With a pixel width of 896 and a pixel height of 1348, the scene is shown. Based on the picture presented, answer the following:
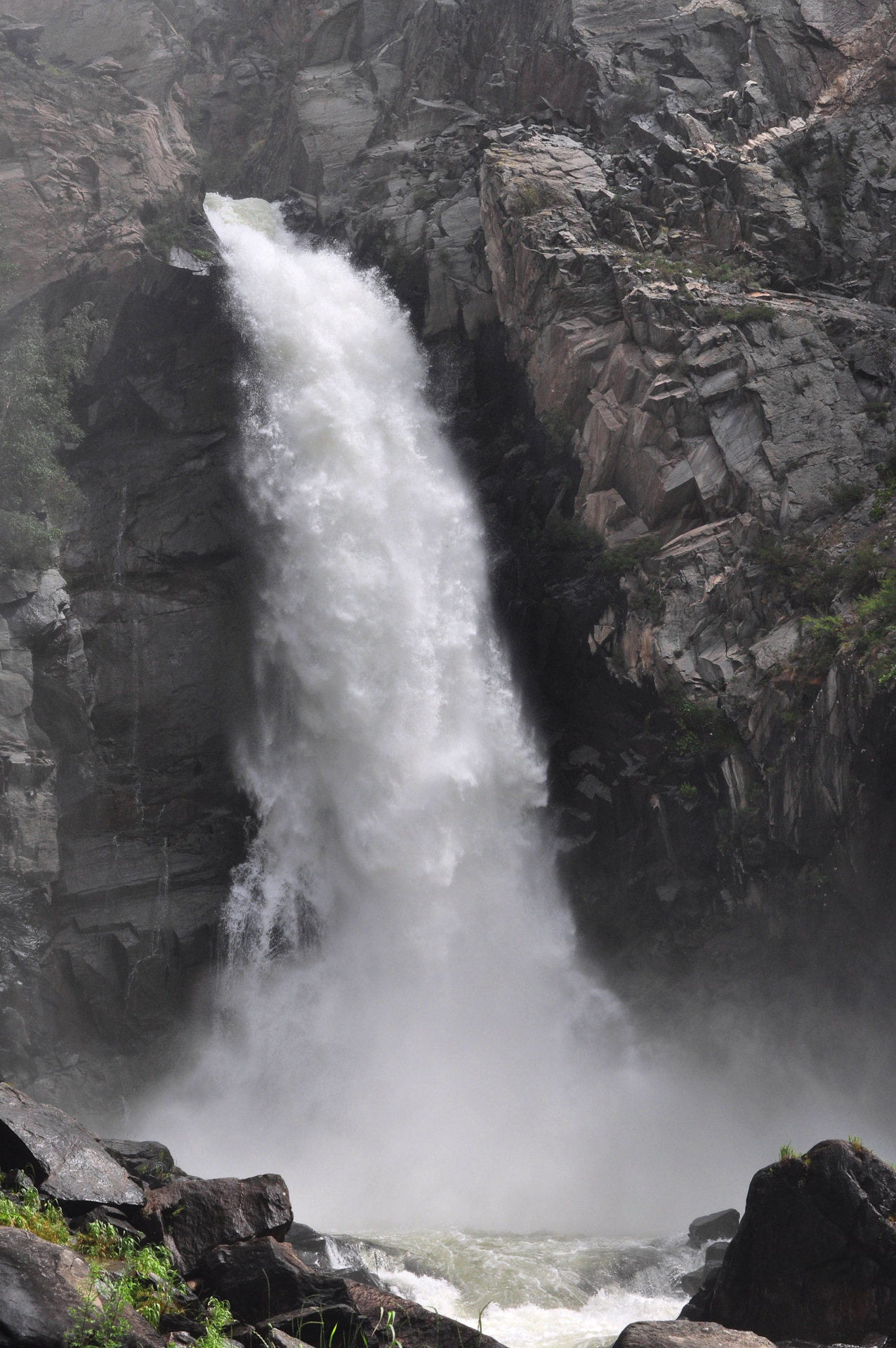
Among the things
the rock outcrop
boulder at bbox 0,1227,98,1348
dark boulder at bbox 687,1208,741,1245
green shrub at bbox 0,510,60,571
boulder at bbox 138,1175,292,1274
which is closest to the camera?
boulder at bbox 0,1227,98,1348

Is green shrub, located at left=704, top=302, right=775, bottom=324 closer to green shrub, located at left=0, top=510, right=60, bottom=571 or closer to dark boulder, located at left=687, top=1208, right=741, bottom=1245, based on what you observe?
green shrub, located at left=0, top=510, right=60, bottom=571

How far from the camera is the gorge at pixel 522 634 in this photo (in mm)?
20656

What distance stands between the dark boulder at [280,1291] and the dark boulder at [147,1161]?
3533 millimetres

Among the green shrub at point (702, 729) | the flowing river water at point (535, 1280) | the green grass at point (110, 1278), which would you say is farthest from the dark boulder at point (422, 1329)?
the green shrub at point (702, 729)

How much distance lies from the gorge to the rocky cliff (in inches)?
4.3

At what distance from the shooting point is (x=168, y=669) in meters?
25.8

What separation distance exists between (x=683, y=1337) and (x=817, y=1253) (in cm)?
354

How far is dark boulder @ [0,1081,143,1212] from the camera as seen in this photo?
31.7 feet

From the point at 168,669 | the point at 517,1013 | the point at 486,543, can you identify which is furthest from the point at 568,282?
the point at 517,1013

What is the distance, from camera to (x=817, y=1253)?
10945 mm

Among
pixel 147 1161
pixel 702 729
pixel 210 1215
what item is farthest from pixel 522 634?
pixel 210 1215

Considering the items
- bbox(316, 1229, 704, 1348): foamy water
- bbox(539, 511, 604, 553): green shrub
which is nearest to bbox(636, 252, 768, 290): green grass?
bbox(539, 511, 604, 553): green shrub

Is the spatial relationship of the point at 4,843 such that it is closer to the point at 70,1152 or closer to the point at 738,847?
the point at 70,1152

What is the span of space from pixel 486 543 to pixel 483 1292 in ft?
56.9
